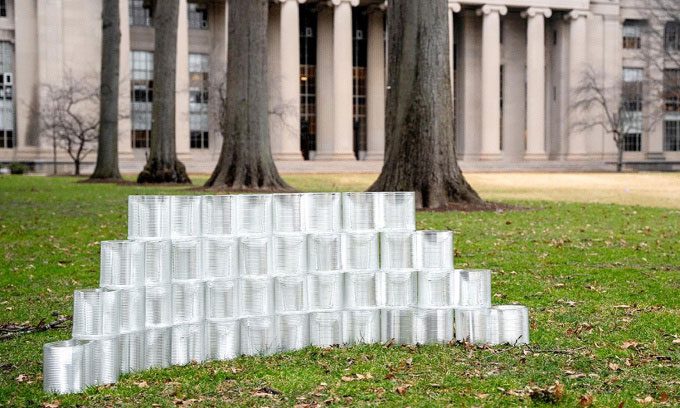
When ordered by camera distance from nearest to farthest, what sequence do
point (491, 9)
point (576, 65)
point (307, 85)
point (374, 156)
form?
point (374, 156) < point (491, 9) < point (307, 85) < point (576, 65)

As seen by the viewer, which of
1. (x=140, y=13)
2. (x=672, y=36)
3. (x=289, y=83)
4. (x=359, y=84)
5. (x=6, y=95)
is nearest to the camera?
(x=6, y=95)

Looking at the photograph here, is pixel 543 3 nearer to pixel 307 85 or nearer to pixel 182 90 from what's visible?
pixel 307 85

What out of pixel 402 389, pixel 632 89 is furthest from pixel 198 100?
pixel 402 389

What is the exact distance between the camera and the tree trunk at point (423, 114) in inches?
806

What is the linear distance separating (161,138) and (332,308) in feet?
108

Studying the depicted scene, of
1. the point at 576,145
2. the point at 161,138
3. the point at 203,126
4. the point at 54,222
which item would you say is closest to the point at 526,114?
the point at 576,145

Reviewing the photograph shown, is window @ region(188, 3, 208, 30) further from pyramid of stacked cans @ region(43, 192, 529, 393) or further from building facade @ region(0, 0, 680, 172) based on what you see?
pyramid of stacked cans @ region(43, 192, 529, 393)

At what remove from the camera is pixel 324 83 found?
246ft

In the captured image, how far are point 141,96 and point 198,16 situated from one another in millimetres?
8562

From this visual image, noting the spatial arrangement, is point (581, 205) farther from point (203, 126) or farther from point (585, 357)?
point (203, 126)

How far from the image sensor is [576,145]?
78812 millimetres

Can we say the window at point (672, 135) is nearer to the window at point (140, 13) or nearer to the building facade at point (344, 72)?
the building facade at point (344, 72)

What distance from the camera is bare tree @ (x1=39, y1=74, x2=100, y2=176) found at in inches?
2173

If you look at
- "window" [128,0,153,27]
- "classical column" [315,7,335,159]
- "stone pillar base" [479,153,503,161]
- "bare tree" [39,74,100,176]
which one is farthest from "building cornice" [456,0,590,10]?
"bare tree" [39,74,100,176]
